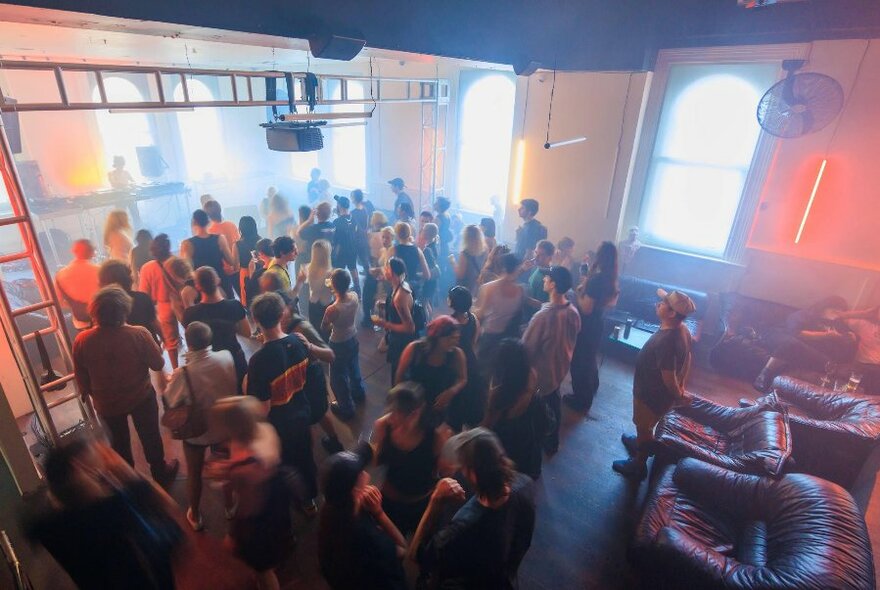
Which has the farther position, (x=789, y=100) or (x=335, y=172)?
(x=335, y=172)

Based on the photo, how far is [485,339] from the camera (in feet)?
12.3

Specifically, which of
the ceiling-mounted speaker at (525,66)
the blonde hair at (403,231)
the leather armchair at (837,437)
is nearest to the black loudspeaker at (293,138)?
the blonde hair at (403,231)

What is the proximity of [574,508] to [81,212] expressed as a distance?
9.94m

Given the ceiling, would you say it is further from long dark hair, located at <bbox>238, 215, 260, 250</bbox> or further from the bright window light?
the bright window light

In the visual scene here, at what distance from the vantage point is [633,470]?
3.64 metres

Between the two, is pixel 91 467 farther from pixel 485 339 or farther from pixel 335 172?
pixel 335 172

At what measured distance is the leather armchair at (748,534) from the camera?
2217 mm

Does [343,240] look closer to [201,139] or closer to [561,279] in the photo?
[561,279]

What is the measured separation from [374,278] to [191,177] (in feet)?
33.0

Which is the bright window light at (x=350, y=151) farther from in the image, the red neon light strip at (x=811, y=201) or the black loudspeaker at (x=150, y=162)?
the red neon light strip at (x=811, y=201)

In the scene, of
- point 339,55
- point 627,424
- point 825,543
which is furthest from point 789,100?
point 339,55

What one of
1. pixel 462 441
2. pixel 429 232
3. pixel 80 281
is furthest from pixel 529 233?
pixel 80 281

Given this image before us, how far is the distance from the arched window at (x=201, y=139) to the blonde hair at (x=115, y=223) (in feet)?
28.2

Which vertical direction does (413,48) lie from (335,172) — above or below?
above
